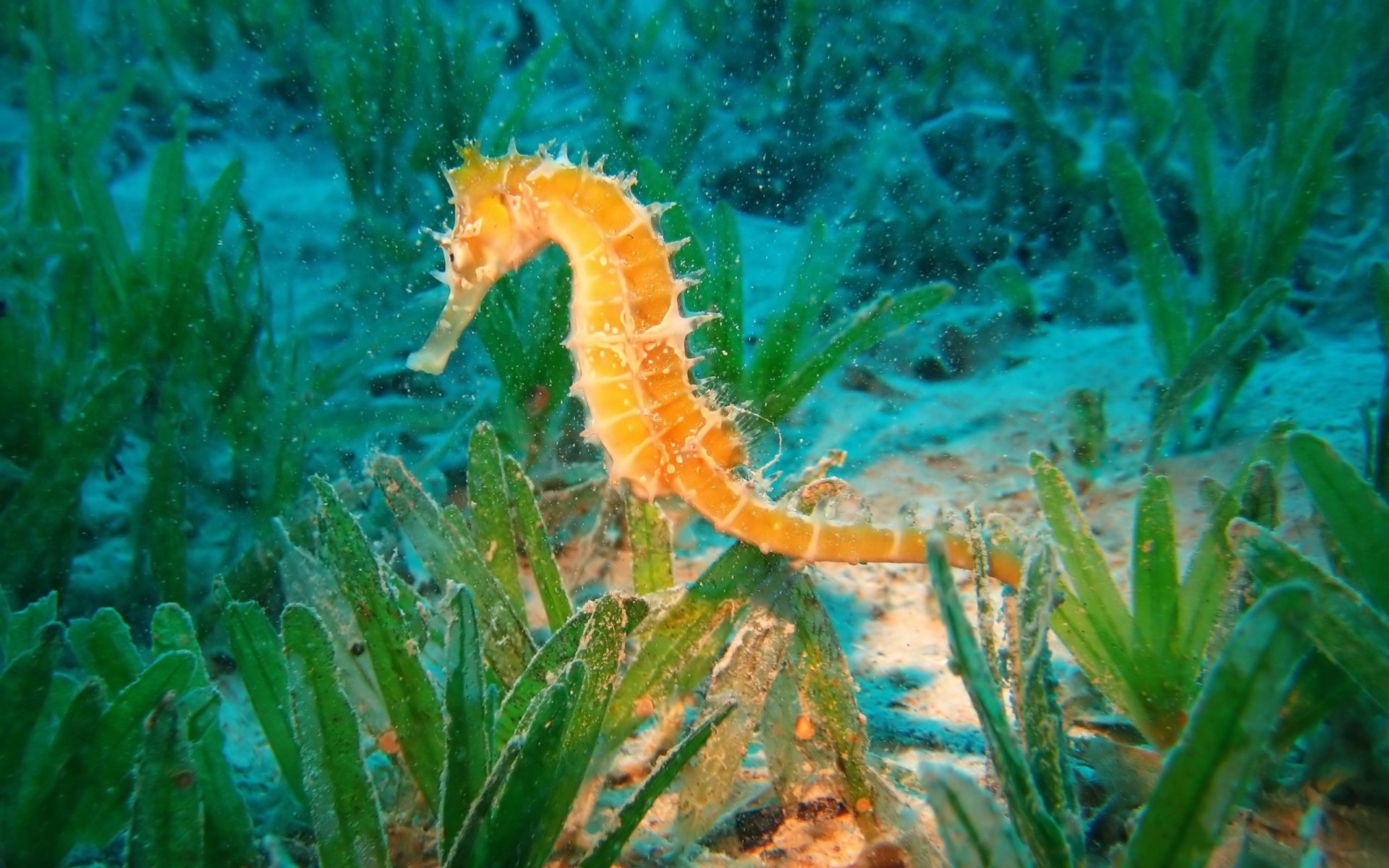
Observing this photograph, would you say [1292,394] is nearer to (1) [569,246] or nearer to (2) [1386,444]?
(2) [1386,444]

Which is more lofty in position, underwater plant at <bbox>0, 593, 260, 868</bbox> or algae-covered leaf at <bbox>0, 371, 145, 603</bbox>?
algae-covered leaf at <bbox>0, 371, 145, 603</bbox>

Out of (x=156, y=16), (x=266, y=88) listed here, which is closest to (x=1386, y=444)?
(x=266, y=88)

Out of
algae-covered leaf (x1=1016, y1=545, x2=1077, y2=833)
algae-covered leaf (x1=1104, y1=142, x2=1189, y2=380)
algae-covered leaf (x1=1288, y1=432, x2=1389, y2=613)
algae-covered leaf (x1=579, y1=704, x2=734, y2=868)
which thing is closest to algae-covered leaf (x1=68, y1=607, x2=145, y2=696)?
algae-covered leaf (x1=579, y1=704, x2=734, y2=868)

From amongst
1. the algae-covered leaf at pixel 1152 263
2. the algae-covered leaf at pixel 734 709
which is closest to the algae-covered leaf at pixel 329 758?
the algae-covered leaf at pixel 734 709

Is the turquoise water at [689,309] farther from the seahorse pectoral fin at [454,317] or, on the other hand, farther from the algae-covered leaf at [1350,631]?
the seahorse pectoral fin at [454,317]

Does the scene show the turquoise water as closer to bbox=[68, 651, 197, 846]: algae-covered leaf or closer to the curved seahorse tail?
bbox=[68, 651, 197, 846]: algae-covered leaf

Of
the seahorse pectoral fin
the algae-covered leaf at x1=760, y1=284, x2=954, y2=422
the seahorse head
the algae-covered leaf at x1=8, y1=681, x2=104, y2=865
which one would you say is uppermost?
the seahorse head
